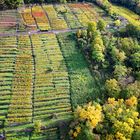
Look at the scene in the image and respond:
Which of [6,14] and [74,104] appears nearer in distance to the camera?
[74,104]

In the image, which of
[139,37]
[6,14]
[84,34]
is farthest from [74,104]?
[6,14]

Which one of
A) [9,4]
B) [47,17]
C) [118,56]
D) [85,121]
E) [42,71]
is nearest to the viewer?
[85,121]

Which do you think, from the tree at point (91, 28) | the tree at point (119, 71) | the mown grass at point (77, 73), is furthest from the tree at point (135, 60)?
the tree at point (91, 28)

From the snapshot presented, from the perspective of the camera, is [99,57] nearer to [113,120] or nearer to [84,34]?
[84,34]

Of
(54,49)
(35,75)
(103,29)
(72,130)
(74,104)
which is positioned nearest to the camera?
(72,130)

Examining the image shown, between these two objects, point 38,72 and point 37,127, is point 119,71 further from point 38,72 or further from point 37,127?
point 37,127

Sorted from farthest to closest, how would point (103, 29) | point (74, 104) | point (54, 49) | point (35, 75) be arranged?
point (103, 29), point (54, 49), point (35, 75), point (74, 104)

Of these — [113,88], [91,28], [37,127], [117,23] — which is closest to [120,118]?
[113,88]
